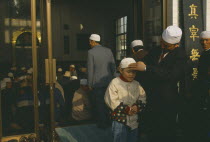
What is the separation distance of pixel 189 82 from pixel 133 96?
204 cm

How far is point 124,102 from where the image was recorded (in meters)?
2.98

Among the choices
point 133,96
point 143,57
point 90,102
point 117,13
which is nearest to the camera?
point 133,96

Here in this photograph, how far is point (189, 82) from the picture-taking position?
4.62 metres

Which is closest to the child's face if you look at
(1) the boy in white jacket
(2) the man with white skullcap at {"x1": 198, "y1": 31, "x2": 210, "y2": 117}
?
(1) the boy in white jacket

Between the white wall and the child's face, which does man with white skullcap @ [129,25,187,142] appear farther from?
the white wall

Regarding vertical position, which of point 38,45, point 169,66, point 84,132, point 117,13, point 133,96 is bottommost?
point 84,132

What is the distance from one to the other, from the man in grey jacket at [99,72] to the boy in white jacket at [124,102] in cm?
168

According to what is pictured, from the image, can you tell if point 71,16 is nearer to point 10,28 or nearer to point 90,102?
point 10,28

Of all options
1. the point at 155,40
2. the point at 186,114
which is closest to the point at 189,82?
the point at 186,114

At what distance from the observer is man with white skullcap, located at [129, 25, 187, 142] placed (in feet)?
9.07

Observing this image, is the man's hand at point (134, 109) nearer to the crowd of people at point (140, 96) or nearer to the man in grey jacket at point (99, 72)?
the crowd of people at point (140, 96)

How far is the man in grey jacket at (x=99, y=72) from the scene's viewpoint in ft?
15.4

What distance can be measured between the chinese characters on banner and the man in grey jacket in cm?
156

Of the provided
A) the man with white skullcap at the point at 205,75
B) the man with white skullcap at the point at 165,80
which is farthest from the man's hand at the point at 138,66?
the man with white skullcap at the point at 205,75
